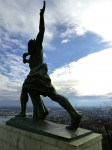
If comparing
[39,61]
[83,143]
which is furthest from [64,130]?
[39,61]

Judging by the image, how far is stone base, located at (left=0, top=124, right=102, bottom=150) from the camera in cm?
551

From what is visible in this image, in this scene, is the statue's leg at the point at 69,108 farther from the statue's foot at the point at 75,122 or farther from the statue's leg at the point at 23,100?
the statue's leg at the point at 23,100

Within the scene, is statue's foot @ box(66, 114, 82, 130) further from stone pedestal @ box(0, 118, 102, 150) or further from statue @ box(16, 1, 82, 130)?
stone pedestal @ box(0, 118, 102, 150)

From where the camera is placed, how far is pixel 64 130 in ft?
20.8

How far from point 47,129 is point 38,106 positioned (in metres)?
1.36

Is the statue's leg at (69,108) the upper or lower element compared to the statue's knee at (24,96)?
lower

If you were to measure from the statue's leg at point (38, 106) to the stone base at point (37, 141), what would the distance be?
0.91 meters

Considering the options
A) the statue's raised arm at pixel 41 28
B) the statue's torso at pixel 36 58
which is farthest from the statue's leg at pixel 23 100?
the statue's raised arm at pixel 41 28

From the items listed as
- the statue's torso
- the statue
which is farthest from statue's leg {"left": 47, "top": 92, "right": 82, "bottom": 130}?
the statue's torso

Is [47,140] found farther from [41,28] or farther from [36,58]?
[41,28]

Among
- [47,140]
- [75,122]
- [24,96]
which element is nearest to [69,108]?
[75,122]

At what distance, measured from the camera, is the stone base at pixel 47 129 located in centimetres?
580

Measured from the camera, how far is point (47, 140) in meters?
5.95

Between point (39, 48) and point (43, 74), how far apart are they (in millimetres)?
1274
